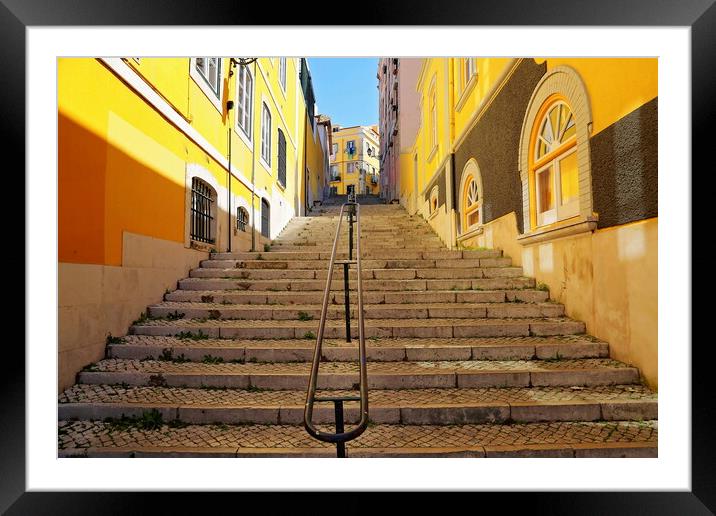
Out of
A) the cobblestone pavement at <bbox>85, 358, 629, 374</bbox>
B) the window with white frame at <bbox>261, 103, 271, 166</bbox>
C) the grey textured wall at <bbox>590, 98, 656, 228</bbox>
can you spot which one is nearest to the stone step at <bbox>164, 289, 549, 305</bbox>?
the cobblestone pavement at <bbox>85, 358, 629, 374</bbox>

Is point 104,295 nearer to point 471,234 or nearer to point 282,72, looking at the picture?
point 471,234

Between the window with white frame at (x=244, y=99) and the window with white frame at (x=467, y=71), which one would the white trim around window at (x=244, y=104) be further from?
the window with white frame at (x=467, y=71)

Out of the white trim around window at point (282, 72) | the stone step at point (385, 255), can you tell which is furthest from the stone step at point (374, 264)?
the white trim around window at point (282, 72)

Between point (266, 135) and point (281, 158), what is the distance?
2.38 meters

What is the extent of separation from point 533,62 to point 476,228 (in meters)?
3.33

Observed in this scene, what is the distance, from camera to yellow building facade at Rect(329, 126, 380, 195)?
153ft

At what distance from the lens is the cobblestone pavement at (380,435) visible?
2664mm

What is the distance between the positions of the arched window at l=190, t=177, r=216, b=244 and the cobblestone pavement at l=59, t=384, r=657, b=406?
3390 mm

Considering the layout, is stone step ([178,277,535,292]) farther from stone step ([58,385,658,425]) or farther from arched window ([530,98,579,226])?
stone step ([58,385,658,425])

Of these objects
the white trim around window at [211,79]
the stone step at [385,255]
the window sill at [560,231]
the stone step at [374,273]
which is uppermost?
the white trim around window at [211,79]

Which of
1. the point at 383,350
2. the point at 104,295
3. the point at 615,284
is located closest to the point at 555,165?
the point at 615,284

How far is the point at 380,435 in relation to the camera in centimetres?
279

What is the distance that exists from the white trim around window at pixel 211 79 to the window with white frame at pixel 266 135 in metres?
2.99
